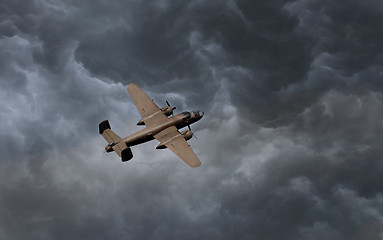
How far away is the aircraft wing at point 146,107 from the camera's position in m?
74.5

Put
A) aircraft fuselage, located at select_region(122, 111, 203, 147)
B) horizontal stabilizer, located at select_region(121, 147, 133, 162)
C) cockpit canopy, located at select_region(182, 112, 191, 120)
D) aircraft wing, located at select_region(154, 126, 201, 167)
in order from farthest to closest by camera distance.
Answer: cockpit canopy, located at select_region(182, 112, 191, 120) < aircraft fuselage, located at select_region(122, 111, 203, 147) < aircraft wing, located at select_region(154, 126, 201, 167) < horizontal stabilizer, located at select_region(121, 147, 133, 162)

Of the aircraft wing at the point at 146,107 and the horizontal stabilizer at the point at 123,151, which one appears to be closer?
the horizontal stabilizer at the point at 123,151

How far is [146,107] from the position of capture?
254 feet

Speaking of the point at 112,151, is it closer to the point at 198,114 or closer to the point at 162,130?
the point at 162,130

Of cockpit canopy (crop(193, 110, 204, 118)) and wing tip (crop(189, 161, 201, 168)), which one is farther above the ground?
cockpit canopy (crop(193, 110, 204, 118))

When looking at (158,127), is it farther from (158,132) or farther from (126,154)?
(126,154)

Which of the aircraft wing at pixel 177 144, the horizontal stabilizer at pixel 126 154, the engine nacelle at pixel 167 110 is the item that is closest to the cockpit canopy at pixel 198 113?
the engine nacelle at pixel 167 110

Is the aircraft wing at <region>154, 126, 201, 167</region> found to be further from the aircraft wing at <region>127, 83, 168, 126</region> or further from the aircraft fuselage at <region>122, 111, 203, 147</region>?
the aircraft wing at <region>127, 83, 168, 126</region>

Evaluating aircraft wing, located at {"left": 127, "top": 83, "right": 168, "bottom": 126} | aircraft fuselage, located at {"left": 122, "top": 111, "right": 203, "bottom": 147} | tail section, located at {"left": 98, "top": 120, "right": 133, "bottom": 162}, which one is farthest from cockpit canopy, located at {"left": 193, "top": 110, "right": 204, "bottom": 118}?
tail section, located at {"left": 98, "top": 120, "right": 133, "bottom": 162}

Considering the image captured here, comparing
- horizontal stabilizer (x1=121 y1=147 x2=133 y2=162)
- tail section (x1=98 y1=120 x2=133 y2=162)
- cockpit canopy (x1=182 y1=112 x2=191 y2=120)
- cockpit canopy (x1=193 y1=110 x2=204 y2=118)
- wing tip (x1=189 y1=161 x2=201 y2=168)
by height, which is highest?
cockpit canopy (x1=193 y1=110 x2=204 y2=118)

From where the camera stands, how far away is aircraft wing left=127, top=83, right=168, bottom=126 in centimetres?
7450

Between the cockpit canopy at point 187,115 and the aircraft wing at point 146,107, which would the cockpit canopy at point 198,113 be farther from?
the aircraft wing at point 146,107

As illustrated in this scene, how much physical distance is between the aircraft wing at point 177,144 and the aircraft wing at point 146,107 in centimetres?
334

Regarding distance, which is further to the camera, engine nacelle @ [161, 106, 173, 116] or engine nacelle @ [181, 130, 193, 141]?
engine nacelle @ [161, 106, 173, 116]
